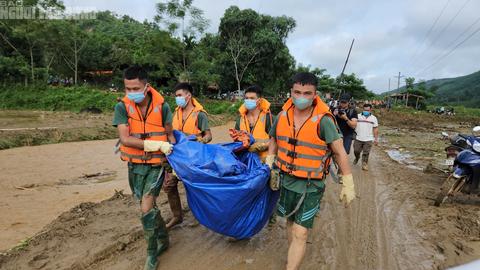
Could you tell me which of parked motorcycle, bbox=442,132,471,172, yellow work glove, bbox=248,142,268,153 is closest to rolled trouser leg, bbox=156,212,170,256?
yellow work glove, bbox=248,142,268,153

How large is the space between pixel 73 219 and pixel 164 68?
22.7 meters

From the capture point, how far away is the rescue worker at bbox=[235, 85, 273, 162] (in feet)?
14.0

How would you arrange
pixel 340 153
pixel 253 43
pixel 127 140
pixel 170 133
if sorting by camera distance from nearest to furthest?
1. pixel 340 153
2. pixel 127 140
3. pixel 170 133
4. pixel 253 43

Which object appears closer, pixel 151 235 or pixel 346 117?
pixel 151 235

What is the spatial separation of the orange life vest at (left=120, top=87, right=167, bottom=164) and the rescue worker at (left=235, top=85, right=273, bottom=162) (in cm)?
131

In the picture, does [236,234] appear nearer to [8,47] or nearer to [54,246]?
[54,246]

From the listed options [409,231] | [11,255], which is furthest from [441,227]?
[11,255]

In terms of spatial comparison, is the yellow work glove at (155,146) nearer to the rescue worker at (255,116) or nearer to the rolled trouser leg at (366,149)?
the rescue worker at (255,116)

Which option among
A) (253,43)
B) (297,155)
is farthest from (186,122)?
(253,43)

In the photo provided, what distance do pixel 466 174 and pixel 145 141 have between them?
4.75 m

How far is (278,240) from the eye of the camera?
3994 mm

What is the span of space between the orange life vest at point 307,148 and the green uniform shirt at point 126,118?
114 cm

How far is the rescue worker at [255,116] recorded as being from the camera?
427 centimetres

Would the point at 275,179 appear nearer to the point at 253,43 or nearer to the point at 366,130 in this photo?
the point at 366,130
